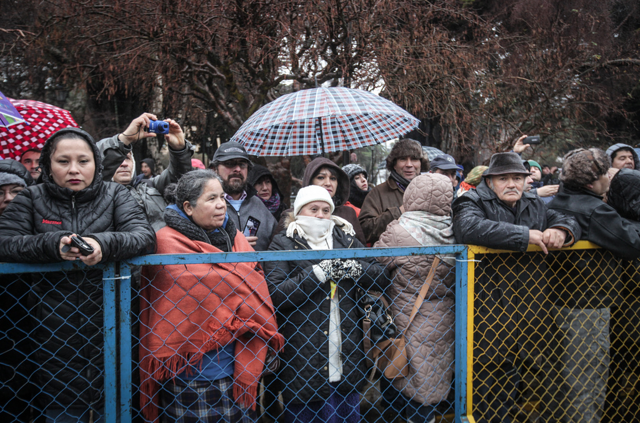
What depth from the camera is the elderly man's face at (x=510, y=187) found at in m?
2.61

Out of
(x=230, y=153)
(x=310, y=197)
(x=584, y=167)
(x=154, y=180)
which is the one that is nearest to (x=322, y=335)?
(x=310, y=197)

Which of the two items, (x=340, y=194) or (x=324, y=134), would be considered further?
(x=324, y=134)

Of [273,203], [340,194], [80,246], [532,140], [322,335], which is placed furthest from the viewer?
[273,203]

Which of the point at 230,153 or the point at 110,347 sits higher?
the point at 230,153

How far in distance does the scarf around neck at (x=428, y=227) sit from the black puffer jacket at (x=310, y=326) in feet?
1.12

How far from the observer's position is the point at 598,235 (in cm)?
253

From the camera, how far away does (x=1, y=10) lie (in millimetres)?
8188

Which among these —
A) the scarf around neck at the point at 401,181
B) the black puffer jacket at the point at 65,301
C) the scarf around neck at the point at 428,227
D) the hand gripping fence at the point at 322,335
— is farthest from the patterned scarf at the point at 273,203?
the black puffer jacket at the point at 65,301

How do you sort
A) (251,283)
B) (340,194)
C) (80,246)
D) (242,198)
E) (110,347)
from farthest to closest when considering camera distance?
(340,194) → (242,198) → (251,283) → (110,347) → (80,246)

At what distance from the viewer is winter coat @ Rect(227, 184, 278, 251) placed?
10.2 feet

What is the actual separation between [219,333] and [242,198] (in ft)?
4.70

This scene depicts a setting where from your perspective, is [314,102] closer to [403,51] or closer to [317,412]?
[317,412]

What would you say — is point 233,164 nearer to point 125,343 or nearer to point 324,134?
point 324,134

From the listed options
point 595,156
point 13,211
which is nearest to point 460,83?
point 595,156
